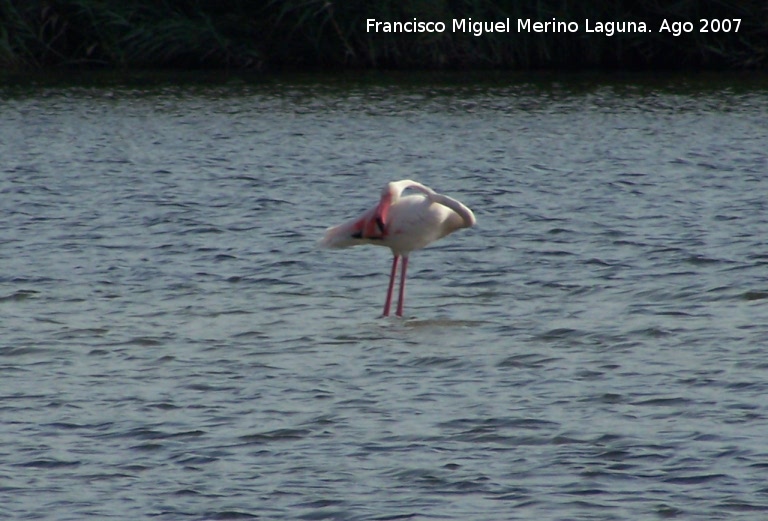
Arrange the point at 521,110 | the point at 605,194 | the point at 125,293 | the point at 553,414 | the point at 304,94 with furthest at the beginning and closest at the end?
the point at 304,94 < the point at 521,110 < the point at 605,194 < the point at 125,293 < the point at 553,414

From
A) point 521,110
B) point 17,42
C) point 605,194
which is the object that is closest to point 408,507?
point 605,194

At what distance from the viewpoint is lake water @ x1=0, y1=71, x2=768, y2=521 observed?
609cm

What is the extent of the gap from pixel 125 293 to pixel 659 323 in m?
3.81

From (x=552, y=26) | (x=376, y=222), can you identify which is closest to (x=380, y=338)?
(x=376, y=222)

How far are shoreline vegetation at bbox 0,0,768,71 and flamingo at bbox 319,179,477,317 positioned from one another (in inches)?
701

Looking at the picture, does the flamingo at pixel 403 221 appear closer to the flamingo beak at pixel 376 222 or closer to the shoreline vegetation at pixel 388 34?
the flamingo beak at pixel 376 222

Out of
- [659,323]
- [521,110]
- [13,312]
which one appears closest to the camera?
[659,323]

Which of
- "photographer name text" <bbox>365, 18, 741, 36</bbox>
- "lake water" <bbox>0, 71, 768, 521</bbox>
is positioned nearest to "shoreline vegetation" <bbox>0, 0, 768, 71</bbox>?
"photographer name text" <bbox>365, 18, 741, 36</bbox>

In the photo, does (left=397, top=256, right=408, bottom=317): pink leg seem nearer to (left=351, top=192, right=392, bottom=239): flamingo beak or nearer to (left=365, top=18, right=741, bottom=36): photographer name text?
(left=351, top=192, right=392, bottom=239): flamingo beak

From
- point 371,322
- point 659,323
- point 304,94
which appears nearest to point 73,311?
point 371,322

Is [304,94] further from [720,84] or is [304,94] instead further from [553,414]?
[553,414]

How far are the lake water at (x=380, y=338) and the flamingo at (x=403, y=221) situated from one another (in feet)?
1.48

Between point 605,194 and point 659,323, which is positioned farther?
point 605,194

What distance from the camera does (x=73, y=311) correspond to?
9805 mm
